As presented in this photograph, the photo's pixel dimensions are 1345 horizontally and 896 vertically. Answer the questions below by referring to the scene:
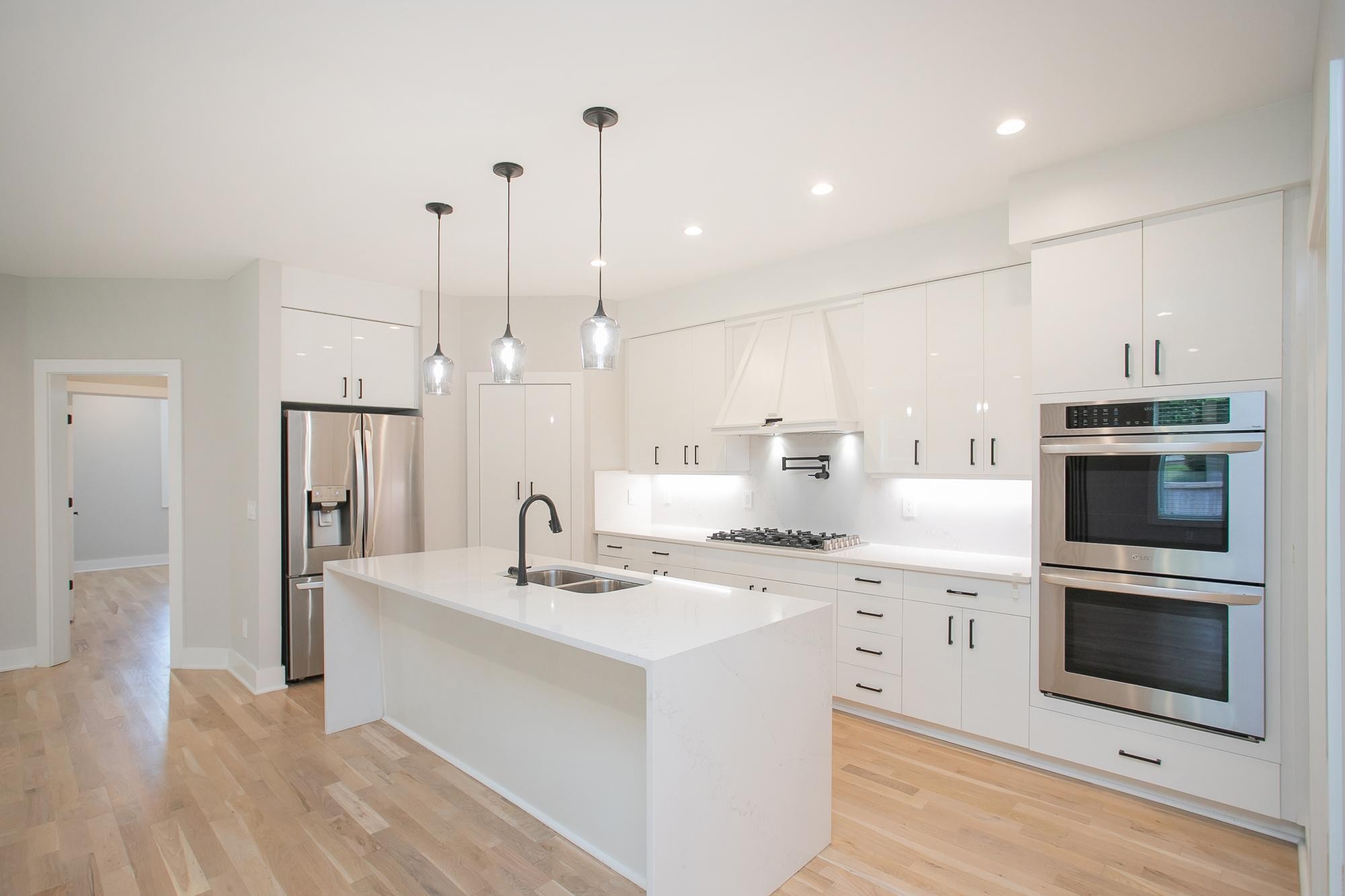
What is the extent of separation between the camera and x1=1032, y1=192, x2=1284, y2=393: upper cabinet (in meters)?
2.50

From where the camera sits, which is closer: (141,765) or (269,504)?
(141,765)

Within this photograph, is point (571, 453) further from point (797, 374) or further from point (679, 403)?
point (797, 374)

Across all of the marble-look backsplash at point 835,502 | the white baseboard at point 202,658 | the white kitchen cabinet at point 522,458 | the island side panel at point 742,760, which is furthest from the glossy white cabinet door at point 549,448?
the island side panel at point 742,760

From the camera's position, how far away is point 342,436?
4.52 metres

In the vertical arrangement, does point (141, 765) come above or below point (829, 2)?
below

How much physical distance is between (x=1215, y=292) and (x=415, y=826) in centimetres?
368

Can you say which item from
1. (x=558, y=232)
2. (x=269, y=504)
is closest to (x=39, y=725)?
(x=269, y=504)

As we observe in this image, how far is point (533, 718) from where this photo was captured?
8.81 ft

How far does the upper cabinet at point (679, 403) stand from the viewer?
4.75m

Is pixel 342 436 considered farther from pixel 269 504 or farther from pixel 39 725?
pixel 39 725

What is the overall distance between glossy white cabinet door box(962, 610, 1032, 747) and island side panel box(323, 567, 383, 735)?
3.02 meters

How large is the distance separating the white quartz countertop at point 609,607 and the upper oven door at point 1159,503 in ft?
4.17

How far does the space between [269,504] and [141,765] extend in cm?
161

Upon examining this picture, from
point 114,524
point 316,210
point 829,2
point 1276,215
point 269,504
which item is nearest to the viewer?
point 829,2
